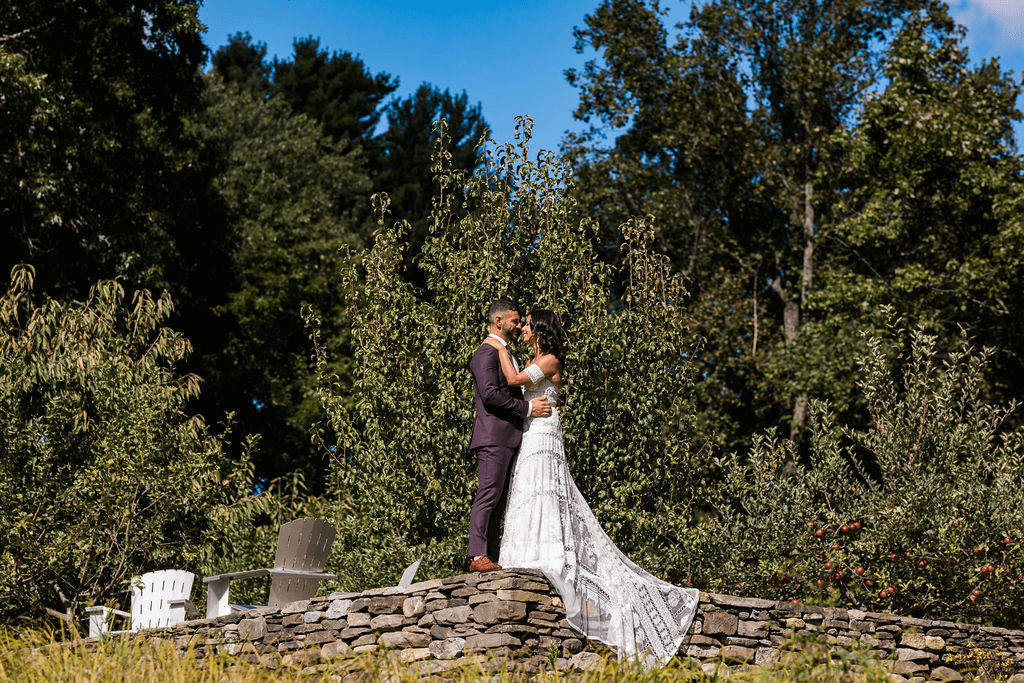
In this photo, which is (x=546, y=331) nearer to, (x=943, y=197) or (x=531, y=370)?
(x=531, y=370)

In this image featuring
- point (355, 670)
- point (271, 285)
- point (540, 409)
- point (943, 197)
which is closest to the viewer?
point (355, 670)

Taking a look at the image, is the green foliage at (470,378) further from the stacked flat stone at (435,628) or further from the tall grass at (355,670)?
the tall grass at (355,670)

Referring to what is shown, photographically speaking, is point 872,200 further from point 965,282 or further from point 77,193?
point 77,193

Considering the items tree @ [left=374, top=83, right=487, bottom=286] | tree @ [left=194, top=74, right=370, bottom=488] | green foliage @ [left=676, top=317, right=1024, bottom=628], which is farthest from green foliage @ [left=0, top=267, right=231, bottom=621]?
tree @ [left=374, top=83, right=487, bottom=286]

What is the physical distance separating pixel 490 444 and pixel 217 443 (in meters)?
4.71

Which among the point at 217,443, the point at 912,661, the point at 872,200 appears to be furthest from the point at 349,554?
the point at 872,200

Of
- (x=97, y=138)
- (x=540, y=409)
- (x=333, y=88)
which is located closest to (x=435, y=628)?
(x=540, y=409)

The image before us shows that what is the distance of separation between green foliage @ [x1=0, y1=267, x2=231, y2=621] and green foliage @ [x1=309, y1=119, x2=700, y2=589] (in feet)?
5.81

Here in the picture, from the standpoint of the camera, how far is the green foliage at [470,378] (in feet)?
32.8

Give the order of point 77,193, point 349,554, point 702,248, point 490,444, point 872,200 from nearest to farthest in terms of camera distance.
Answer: point 490,444, point 349,554, point 77,193, point 872,200, point 702,248

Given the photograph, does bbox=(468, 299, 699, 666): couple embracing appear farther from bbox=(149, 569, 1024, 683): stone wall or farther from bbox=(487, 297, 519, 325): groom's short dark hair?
bbox=(149, 569, 1024, 683): stone wall

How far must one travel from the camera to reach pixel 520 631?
6582mm

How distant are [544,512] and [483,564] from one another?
0.57 m

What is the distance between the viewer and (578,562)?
7152 mm
